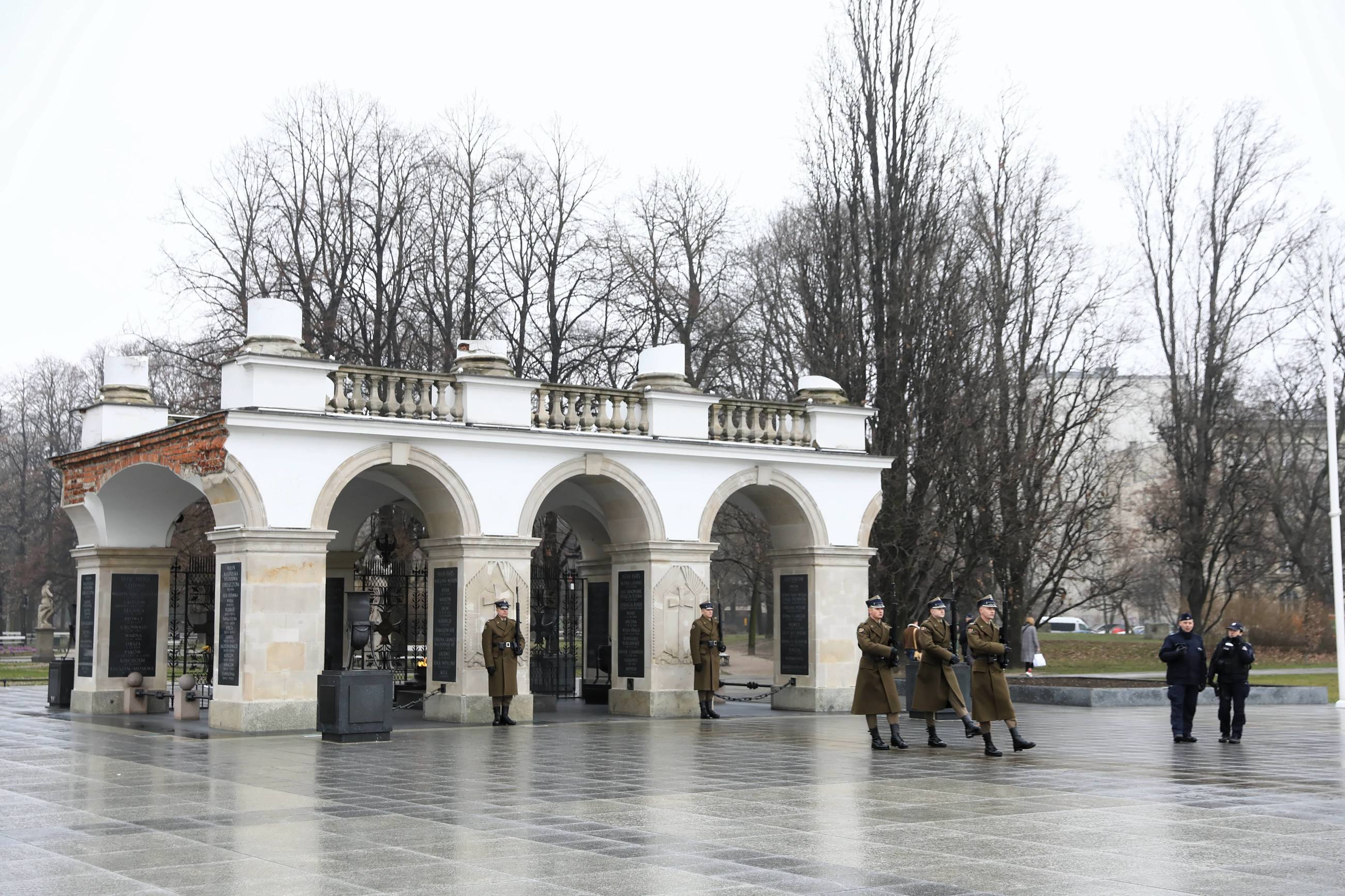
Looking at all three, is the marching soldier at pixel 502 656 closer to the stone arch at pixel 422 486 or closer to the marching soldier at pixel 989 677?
the stone arch at pixel 422 486

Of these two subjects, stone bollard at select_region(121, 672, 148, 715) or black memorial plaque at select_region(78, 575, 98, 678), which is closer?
stone bollard at select_region(121, 672, 148, 715)

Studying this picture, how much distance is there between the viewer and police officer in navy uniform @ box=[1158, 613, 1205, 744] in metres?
17.9

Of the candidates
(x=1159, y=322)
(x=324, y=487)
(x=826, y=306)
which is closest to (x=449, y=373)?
(x=324, y=487)

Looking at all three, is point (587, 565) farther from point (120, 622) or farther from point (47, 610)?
point (47, 610)

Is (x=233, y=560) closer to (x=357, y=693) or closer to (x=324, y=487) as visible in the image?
(x=324, y=487)

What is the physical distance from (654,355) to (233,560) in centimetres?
727

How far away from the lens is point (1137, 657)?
142ft

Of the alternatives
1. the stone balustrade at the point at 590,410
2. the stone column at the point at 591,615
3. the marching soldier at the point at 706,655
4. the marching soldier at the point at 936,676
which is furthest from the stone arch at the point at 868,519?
the marching soldier at the point at 936,676

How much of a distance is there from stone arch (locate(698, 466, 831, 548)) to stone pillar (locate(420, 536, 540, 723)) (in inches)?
125

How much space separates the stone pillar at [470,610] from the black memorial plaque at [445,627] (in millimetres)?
11

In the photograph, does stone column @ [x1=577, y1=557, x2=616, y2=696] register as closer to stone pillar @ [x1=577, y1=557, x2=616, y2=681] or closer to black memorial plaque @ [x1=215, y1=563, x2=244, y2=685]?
stone pillar @ [x1=577, y1=557, x2=616, y2=681]

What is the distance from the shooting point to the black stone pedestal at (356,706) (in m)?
17.7

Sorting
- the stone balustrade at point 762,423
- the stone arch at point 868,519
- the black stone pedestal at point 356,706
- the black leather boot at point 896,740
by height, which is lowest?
the black leather boot at point 896,740

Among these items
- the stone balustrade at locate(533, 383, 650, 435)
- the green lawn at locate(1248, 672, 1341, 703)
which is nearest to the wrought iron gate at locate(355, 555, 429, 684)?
the stone balustrade at locate(533, 383, 650, 435)
